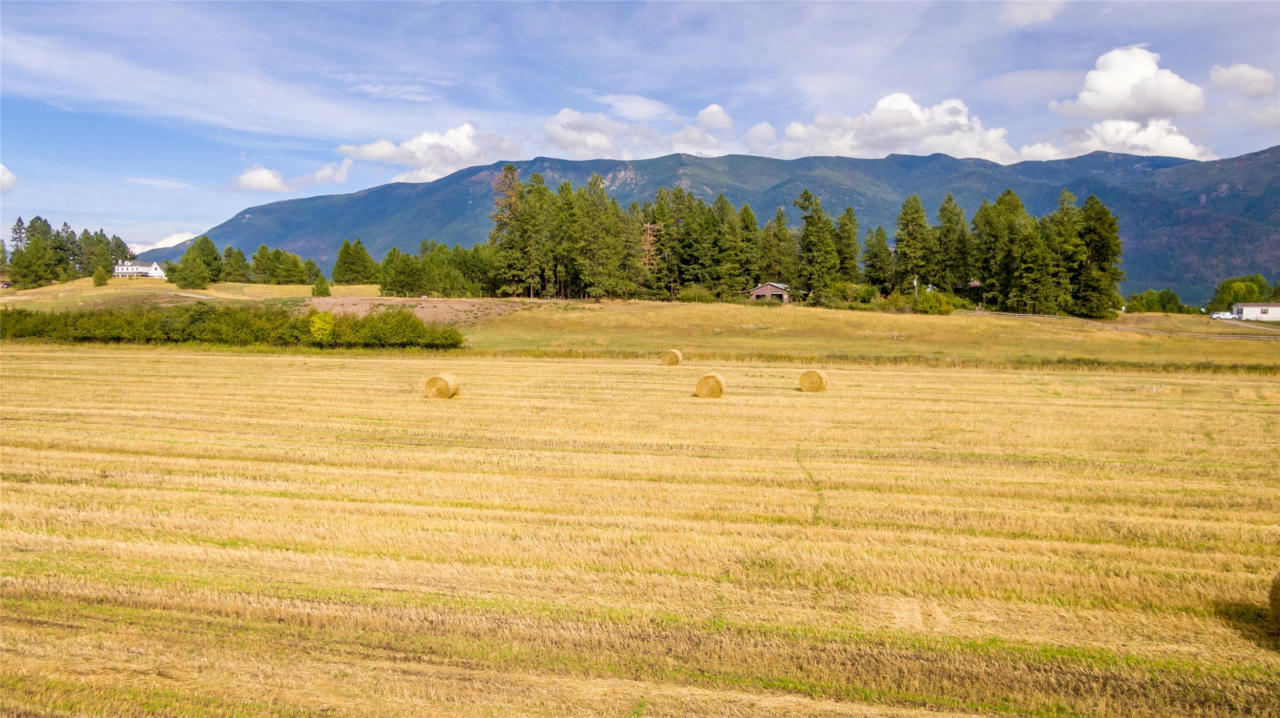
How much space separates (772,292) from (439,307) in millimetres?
41767

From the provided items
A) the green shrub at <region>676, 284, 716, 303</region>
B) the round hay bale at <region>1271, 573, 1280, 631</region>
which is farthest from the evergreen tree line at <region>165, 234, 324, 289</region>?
the round hay bale at <region>1271, 573, 1280, 631</region>

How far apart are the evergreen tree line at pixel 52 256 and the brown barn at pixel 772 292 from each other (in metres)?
107

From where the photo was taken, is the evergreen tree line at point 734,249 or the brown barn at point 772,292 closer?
the evergreen tree line at point 734,249

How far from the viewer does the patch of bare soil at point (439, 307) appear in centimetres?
7106

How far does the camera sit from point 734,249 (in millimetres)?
93500

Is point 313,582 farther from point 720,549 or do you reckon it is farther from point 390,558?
point 720,549

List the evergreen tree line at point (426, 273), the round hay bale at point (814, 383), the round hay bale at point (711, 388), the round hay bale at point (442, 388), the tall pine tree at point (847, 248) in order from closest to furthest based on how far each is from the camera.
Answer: the round hay bale at point (442, 388) → the round hay bale at point (711, 388) → the round hay bale at point (814, 383) → the tall pine tree at point (847, 248) → the evergreen tree line at point (426, 273)

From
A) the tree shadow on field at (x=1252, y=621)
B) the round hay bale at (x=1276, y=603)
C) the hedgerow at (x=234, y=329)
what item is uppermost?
the hedgerow at (x=234, y=329)

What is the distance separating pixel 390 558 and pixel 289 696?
332 cm

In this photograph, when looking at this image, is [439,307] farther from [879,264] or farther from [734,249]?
[879,264]

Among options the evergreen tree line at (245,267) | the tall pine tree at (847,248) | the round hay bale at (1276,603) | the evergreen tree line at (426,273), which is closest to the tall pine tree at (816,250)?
the tall pine tree at (847,248)

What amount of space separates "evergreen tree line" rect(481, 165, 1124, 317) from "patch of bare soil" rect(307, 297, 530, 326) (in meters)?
13.5

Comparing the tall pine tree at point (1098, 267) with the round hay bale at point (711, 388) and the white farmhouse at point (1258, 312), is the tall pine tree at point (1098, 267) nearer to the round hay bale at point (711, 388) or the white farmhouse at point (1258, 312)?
the white farmhouse at point (1258, 312)

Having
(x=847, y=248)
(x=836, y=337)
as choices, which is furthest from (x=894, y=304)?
(x=836, y=337)
